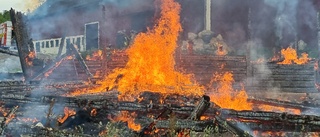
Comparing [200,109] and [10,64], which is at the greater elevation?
[10,64]

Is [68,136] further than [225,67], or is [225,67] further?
[225,67]

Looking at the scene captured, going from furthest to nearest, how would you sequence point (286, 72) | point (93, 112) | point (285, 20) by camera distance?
1. point (285, 20)
2. point (286, 72)
3. point (93, 112)

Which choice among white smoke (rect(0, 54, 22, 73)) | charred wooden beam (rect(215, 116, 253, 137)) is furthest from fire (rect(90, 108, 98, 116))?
white smoke (rect(0, 54, 22, 73))

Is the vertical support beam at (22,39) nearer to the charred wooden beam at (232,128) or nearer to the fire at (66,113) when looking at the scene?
the fire at (66,113)

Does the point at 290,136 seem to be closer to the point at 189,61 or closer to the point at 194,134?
the point at 194,134

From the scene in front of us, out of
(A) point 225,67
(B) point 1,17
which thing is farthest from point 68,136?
(B) point 1,17

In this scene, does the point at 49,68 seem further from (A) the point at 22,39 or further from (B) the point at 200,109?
(B) the point at 200,109

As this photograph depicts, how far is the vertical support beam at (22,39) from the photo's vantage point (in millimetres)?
11266

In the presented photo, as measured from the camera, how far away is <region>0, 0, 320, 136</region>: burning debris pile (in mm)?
5457

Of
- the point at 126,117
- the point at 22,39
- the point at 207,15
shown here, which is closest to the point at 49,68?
the point at 22,39

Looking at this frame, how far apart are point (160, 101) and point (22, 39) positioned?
6.34m

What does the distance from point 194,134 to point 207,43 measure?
41.2 ft

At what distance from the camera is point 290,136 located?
6.15 metres

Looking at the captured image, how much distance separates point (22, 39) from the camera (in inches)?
453
